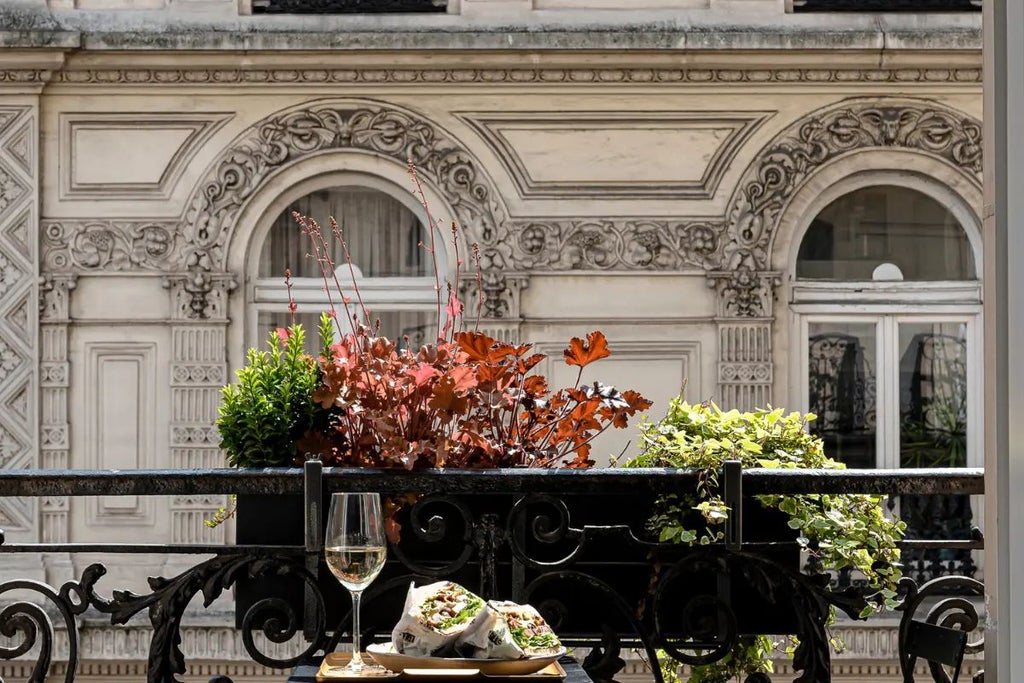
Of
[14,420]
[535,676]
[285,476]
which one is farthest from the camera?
[14,420]

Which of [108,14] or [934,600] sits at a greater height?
[108,14]

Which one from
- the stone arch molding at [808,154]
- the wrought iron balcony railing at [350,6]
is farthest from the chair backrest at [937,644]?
the wrought iron balcony railing at [350,6]

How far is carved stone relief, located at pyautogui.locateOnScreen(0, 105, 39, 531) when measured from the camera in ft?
28.6

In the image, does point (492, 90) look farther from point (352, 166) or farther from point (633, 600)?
point (633, 600)

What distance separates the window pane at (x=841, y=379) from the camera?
29.5ft

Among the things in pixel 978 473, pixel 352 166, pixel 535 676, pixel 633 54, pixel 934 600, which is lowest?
pixel 934 600

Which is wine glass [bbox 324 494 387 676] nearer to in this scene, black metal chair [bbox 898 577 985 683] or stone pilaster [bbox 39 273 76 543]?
black metal chair [bbox 898 577 985 683]

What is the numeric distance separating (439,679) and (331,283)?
690cm

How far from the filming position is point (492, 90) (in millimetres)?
8852

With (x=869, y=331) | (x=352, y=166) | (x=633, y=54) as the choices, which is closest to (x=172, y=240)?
(x=352, y=166)

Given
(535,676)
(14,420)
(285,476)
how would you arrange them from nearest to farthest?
(535,676) < (285,476) < (14,420)

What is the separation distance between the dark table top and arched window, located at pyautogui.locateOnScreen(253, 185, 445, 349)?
6.52m

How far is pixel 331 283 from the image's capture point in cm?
897

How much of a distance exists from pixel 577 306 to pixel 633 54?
169 cm
